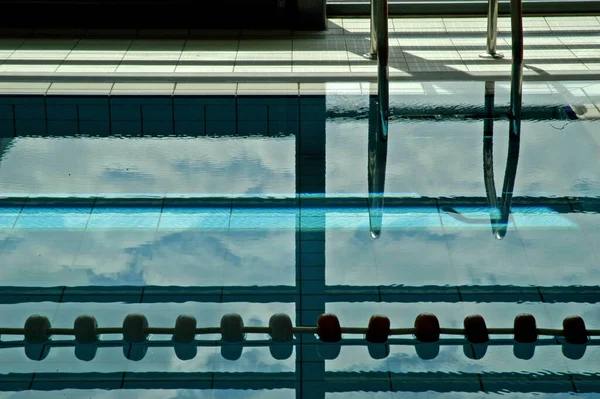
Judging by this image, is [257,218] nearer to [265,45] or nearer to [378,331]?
[378,331]

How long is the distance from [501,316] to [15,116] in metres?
2.70

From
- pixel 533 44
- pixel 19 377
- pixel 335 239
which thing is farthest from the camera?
pixel 533 44

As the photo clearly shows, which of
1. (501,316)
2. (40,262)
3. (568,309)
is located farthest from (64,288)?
(568,309)

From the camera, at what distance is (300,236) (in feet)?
11.3

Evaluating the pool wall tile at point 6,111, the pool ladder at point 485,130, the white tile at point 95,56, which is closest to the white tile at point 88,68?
the white tile at point 95,56

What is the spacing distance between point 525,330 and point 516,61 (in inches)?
73.7

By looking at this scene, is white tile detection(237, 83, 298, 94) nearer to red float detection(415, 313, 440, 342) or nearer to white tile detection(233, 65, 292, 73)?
white tile detection(233, 65, 292, 73)

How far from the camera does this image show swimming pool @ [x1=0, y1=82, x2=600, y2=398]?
8.56 feet

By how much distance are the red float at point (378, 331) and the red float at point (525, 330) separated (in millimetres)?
362

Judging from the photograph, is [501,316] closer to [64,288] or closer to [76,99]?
[64,288]

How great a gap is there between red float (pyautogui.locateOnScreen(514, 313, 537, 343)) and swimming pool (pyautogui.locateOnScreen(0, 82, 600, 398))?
0.13 ft

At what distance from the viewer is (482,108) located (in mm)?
4699

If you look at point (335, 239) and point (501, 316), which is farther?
point (335, 239)

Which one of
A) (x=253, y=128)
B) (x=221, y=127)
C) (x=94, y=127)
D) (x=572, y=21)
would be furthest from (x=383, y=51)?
(x=572, y=21)
